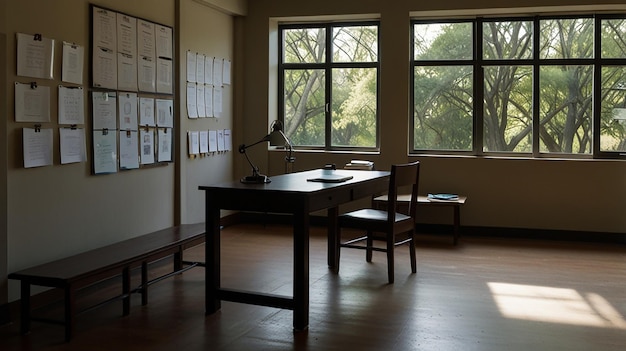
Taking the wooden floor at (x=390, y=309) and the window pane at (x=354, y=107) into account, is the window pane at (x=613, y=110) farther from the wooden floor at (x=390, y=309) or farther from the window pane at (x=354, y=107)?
the window pane at (x=354, y=107)

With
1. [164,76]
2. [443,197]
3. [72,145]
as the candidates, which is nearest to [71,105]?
[72,145]

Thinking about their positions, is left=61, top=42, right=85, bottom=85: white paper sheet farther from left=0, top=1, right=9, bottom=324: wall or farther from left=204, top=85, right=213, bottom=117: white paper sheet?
left=204, top=85, right=213, bottom=117: white paper sheet

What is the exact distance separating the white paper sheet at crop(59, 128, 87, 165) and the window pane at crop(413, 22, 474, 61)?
3.95m

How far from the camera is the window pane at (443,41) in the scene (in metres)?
7.21

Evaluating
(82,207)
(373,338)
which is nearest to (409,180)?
(373,338)

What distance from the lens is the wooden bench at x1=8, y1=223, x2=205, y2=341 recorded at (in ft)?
12.0

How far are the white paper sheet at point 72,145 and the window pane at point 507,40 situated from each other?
433 centimetres

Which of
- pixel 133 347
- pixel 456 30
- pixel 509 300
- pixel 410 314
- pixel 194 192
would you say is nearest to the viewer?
pixel 133 347

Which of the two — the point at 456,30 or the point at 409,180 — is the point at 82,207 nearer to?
the point at 409,180

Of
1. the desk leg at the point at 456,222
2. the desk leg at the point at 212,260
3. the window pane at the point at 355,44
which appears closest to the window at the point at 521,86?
the window pane at the point at 355,44

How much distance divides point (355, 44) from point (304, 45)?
605 millimetres

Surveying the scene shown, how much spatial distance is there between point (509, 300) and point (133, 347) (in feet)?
8.06

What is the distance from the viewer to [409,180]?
5.19 m

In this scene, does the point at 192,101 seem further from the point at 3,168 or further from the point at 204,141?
the point at 3,168
